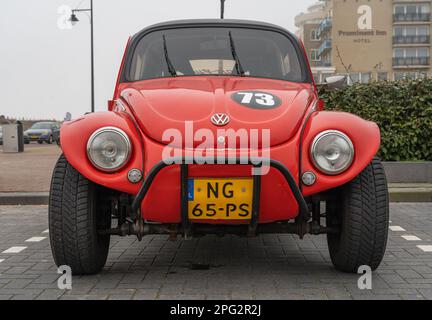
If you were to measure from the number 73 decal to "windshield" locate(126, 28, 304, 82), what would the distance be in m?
0.79

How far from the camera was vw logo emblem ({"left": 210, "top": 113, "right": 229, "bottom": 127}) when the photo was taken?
12.4ft

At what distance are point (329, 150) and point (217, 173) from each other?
2.39 feet

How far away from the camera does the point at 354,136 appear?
147 inches

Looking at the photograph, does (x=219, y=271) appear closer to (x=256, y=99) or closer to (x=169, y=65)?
(x=256, y=99)

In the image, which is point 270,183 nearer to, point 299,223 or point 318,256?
point 299,223

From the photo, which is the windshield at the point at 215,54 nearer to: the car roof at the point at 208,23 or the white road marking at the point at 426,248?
the car roof at the point at 208,23

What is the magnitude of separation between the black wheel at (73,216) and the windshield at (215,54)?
140 centimetres

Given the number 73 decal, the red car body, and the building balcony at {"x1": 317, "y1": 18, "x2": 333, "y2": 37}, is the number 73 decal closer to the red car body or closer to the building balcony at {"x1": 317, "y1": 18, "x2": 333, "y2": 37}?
the red car body

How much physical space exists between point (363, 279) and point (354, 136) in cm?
100

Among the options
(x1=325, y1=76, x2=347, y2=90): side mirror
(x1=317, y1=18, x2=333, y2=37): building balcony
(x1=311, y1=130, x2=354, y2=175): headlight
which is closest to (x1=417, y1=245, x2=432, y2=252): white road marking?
(x1=325, y1=76, x2=347, y2=90): side mirror

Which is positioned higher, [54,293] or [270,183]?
[270,183]

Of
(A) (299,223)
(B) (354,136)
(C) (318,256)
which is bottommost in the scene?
(C) (318,256)
